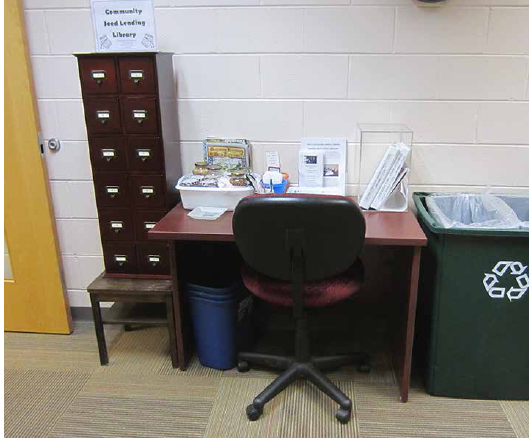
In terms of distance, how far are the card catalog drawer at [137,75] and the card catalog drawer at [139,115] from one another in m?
0.04

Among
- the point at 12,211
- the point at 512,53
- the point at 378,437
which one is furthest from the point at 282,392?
the point at 512,53

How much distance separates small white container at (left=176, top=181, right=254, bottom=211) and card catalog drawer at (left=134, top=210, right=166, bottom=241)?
134 mm

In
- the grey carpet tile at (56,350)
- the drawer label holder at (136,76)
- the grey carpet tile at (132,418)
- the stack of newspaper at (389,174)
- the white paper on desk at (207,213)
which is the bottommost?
the grey carpet tile at (132,418)

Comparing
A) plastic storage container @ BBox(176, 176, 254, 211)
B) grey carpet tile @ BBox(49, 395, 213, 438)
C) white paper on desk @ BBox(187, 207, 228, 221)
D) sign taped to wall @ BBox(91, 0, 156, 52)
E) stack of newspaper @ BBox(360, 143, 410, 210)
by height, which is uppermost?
sign taped to wall @ BBox(91, 0, 156, 52)

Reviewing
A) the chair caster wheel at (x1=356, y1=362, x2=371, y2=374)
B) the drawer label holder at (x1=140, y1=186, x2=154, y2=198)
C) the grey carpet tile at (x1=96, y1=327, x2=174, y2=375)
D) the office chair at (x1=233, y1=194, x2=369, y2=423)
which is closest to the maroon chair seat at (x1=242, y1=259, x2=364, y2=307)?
the office chair at (x1=233, y1=194, x2=369, y2=423)

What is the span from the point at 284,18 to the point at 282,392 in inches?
63.6

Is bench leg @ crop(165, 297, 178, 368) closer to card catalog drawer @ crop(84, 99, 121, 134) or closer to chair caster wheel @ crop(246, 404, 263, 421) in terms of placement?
chair caster wheel @ crop(246, 404, 263, 421)

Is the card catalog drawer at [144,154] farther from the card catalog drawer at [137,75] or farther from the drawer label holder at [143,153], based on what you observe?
the card catalog drawer at [137,75]

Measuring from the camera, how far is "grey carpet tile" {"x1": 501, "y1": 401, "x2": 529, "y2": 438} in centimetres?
172

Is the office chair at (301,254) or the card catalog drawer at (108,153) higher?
the card catalog drawer at (108,153)

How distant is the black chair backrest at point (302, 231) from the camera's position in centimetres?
146

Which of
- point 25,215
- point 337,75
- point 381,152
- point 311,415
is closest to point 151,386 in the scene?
point 311,415

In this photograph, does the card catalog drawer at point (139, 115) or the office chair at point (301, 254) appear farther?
the card catalog drawer at point (139, 115)

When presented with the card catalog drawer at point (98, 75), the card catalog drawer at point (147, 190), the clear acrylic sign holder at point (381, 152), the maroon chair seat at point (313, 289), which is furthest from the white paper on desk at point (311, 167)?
the card catalog drawer at point (98, 75)
